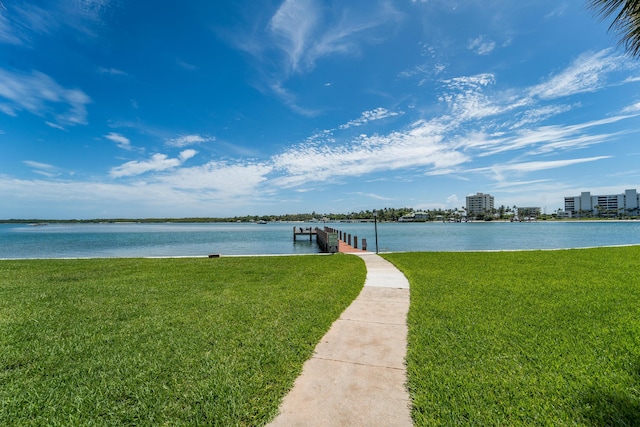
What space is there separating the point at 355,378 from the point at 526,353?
8.06ft

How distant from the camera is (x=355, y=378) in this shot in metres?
3.54

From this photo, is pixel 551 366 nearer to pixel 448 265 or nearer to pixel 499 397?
pixel 499 397

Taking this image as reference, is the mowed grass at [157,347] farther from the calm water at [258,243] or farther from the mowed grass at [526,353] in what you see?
the calm water at [258,243]

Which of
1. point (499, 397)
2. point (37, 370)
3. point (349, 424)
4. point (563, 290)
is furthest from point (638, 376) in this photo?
point (37, 370)

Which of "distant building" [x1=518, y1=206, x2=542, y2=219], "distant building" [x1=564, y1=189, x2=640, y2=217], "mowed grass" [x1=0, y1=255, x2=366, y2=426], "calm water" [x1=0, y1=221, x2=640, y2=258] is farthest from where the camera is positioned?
"distant building" [x1=518, y1=206, x2=542, y2=219]

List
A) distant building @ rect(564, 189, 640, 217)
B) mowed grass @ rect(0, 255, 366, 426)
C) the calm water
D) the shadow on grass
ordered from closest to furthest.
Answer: the shadow on grass
mowed grass @ rect(0, 255, 366, 426)
the calm water
distant building @ rect(564, 189, 640, 217)

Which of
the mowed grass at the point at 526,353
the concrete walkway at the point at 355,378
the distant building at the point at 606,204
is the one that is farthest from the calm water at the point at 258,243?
the distant building at the point at 606,204

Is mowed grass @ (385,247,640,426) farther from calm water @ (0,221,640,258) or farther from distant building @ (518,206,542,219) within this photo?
distant building @ (518,206,542,219)

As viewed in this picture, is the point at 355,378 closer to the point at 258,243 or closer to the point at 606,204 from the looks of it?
the point at 258,243

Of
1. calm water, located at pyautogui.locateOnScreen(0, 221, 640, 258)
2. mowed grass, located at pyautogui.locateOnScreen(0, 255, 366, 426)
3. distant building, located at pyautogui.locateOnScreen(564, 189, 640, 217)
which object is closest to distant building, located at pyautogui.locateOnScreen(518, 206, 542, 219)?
distant building, located at pyautogui.locateOnScreen(564, 189, 640, 217)

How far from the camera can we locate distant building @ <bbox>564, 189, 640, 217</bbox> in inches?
6017

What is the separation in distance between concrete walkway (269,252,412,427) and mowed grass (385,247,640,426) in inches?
8.1

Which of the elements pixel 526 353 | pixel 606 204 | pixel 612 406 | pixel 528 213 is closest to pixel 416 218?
pixel 528 213

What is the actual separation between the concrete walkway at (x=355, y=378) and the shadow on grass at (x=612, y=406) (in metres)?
1.74
